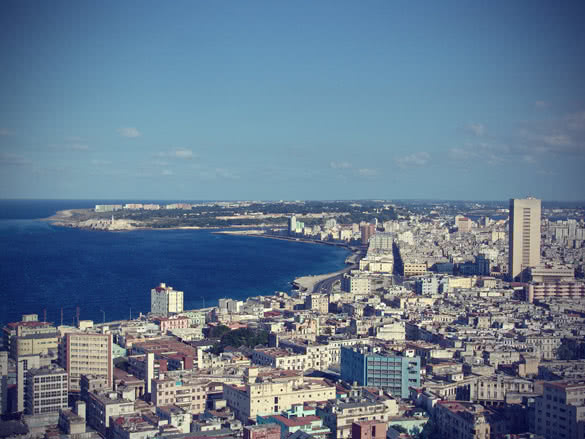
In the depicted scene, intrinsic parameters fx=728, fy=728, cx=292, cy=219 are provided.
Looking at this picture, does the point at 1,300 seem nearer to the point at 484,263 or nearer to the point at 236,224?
the point at 484,263

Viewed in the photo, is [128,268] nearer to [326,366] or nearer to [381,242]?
[381,242]

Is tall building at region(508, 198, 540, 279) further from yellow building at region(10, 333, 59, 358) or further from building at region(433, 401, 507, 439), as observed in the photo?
yellow building at region(10, 333, 59, 358)

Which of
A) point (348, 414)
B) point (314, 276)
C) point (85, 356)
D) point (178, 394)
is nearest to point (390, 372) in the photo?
point (348, 414)

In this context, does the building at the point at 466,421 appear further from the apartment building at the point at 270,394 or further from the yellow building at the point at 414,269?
the yellow building at the point at 414,269

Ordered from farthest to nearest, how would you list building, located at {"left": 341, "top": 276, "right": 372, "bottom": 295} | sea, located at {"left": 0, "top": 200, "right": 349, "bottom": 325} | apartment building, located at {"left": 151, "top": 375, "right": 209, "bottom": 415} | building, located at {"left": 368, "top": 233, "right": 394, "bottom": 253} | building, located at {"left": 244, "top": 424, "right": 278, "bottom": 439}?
building, located at {"left": 368, "top": 233, "right": 394, "bottom": 253}, building, located at {"left": 341, "top": 276, "right": 372, "bottom": 295}, sea, located at {"left": 0, "top": 200, "right": 349, "bottom": 325}, apartment building, located at {"left": 151, "top": 375, "right": 209, "bottom": 415}, building, located at {"left": 244, "top": 424, "right": 278, "bottom": 439}

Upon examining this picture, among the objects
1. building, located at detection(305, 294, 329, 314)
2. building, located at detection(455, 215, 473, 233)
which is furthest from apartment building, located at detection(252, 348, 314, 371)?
building, located at detection(455, 215, 473, 233)

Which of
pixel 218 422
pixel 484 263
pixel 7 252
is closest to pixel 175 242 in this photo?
pixel 7 252
